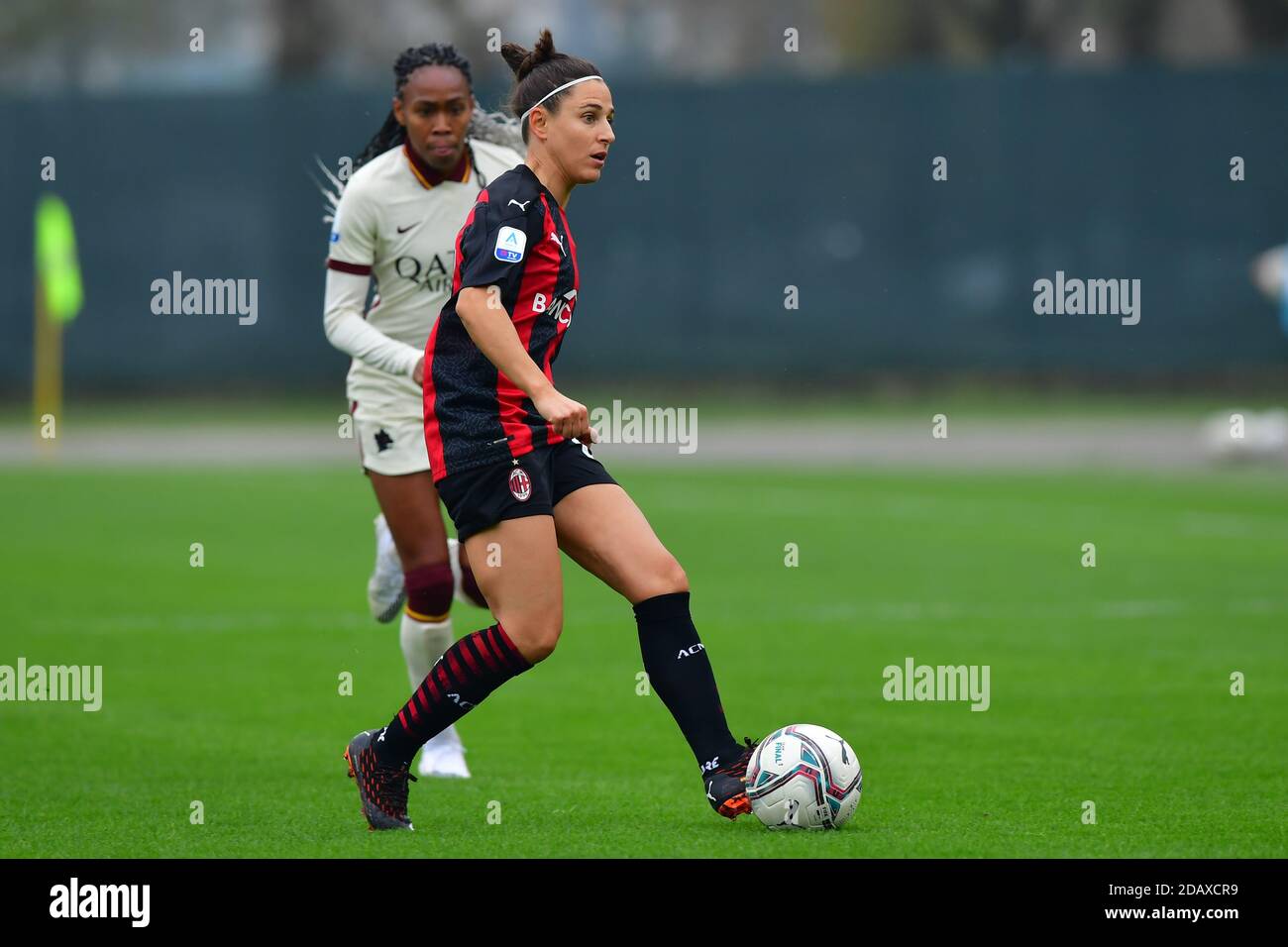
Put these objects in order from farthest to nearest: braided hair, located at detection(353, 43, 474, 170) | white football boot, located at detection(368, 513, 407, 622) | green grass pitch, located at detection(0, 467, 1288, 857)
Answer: white football boot, located at detection(368, 513, 407, 622) < braided hair, located at detection(353, 43, 474, 170) < green grass pitch, located at detection(0, 467, 1288, 857)

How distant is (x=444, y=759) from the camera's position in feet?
26.1

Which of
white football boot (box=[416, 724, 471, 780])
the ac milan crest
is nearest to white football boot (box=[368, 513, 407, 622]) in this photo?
white football boot (box=[416, 724, 471, 780])

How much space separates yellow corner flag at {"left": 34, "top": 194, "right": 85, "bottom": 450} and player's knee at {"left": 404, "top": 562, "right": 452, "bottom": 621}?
19.7 meters

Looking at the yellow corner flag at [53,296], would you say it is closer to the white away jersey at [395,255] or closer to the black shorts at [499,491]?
the white away jersey at [395,255]

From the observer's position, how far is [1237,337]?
27469 millimetres

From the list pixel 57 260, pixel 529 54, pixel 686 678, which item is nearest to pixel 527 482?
pixel 686 678

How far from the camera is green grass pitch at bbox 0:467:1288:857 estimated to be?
6.66 meters

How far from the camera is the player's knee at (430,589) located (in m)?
8.11

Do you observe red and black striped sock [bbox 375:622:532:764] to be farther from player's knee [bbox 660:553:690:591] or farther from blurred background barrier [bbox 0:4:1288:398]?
blurred background barrier [bbox 0:4:1288:398]

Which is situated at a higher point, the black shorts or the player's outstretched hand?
the player's outstretched hand

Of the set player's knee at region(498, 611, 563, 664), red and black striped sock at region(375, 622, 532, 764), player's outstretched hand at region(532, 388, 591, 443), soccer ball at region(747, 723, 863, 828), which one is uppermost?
player's outstretched hand at region(532, 388, 591, 443)

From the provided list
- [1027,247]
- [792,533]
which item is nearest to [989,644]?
[792,533]

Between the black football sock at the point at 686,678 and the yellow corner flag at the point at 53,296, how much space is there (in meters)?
21.5
